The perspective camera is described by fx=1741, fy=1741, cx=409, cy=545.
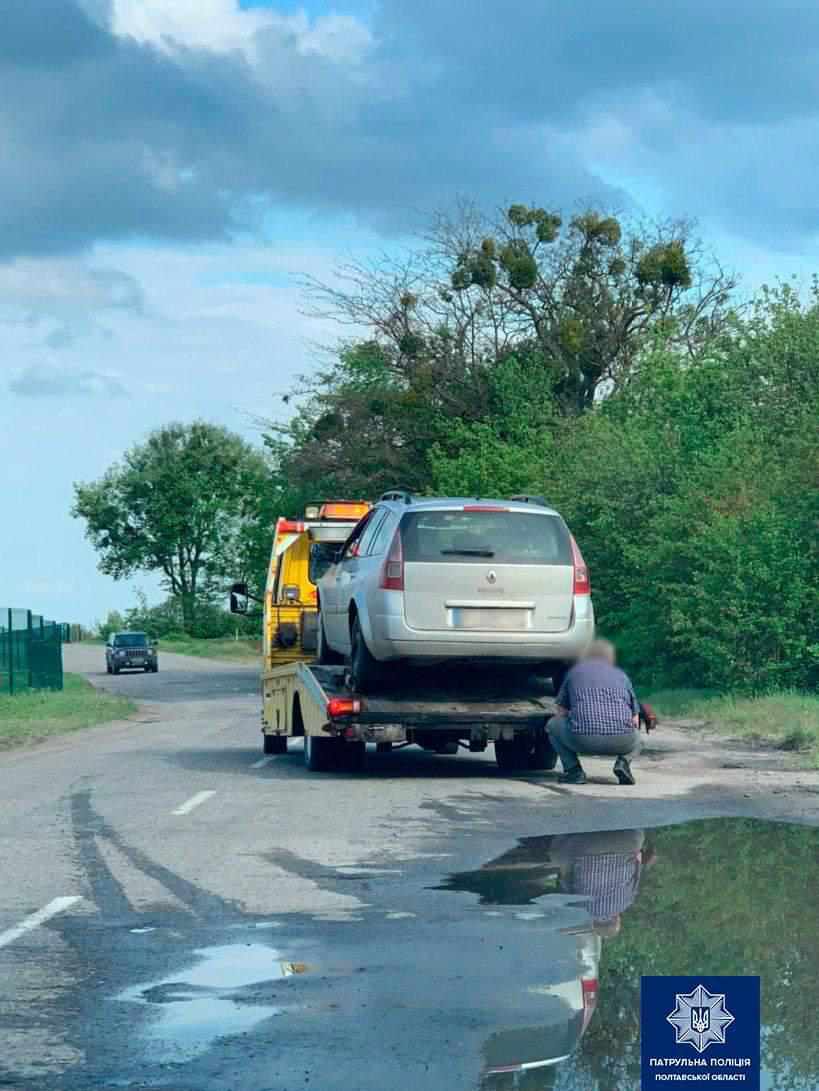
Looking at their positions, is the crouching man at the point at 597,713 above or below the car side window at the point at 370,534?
below

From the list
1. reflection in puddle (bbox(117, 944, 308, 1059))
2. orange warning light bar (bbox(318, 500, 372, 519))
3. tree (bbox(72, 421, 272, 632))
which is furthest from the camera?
tree (bbox(72, 421, 272, 632))

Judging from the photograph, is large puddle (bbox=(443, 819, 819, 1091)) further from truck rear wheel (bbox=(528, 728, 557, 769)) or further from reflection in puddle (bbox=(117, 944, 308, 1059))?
truck rear wheel (bbox=(528, 728, 557, 769))

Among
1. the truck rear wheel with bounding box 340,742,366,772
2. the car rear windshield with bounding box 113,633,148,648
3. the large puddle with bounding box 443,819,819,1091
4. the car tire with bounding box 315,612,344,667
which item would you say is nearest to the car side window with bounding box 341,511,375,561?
the car tire with bounding box 315,612,344,667

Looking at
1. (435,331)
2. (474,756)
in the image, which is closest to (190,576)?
(435,331)

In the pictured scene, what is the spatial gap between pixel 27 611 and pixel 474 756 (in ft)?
78.8

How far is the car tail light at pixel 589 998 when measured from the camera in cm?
665

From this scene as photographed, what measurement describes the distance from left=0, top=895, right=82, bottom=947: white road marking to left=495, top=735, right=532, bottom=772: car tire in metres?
8.87

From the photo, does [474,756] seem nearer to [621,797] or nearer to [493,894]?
[621,797]

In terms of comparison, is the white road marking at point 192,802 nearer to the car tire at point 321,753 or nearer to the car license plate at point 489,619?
the car tire at point 321,753

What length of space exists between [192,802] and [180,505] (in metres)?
104

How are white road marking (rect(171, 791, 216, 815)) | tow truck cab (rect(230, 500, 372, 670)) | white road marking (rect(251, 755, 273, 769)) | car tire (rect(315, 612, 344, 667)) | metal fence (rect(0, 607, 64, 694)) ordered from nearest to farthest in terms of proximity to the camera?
white road marking (rect(171, 791, 216, 815)), car tire (rect(315, 612, 344, 667)), white road marking (rect(251, 755, 273, 769)), tow truck cab (rect(230, 500, 372, 670)), metal fence (rect(0, 607, 64, 694))

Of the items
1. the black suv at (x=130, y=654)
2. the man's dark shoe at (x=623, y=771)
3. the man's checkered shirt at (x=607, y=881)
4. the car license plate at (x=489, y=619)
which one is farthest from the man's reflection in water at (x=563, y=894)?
the black suv at (x=130, y=654)

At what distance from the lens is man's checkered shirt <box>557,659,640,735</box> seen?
1606 cm

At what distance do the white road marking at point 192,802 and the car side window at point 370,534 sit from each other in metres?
2.93
